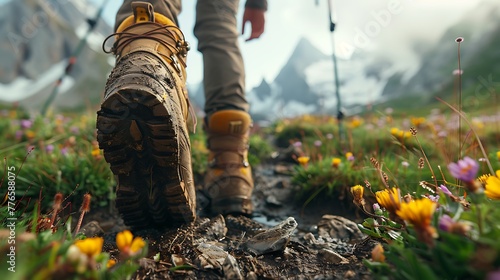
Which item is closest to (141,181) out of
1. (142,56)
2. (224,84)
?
(142,56)

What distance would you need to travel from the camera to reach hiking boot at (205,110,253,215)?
93.6 inches

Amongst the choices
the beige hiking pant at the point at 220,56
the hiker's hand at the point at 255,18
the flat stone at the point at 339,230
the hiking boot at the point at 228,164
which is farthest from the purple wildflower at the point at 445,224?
the hiker's hand at the point at 255,18

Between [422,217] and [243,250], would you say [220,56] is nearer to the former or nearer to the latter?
[243,250]

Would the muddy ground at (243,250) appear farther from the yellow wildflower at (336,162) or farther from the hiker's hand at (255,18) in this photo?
the hiker's hand at (255,18)

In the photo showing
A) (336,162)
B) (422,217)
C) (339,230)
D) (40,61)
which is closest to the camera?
(422,217)

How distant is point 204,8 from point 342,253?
188cm

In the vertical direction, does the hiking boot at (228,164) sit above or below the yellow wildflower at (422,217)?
above

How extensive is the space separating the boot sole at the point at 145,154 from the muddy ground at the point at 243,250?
152 mm

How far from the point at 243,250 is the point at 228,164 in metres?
0.85

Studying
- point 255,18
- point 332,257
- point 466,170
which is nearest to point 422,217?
point 466,170

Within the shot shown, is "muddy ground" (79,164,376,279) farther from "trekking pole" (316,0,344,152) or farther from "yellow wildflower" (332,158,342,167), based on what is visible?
"trekking pole" (316,0,344,152)

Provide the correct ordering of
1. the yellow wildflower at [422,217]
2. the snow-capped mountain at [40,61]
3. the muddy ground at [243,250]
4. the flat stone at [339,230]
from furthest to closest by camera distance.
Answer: the snow-capped mountain at [40,61]
the flat stone at [339,230]
the muddy ground at [243,250]
the yellow wildflower at [422,217]

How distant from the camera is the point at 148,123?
1.50 m

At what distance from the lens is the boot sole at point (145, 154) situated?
1.46m
